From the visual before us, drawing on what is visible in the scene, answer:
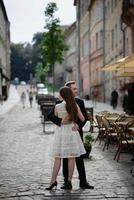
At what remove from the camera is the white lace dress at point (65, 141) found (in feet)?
28.9

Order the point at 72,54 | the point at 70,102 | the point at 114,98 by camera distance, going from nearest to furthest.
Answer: the point at 70,102 → the point at 114,98 → the point at 72,54

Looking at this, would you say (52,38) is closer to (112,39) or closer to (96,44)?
(112,39)

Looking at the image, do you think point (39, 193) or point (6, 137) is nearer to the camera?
point (39, 193)

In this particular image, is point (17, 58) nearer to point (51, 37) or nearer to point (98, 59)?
point (98, 59)

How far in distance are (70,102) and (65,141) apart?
626mm

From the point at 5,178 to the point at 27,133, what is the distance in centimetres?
1019

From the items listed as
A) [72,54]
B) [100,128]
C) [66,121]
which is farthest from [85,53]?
[66,121]

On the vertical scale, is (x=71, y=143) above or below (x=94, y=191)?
above

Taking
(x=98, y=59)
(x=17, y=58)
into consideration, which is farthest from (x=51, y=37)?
(x=17, y=58)

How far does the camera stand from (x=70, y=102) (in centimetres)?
870

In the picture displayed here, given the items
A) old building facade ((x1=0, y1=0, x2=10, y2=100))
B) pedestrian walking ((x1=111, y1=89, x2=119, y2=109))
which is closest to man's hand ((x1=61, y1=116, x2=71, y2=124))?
pedestrian walking ((x1=111, y1=89, x2=119, y2=109))

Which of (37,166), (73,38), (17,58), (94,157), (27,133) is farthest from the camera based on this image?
(17,58)

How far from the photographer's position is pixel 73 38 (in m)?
88.8

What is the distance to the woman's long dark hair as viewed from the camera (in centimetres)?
871
